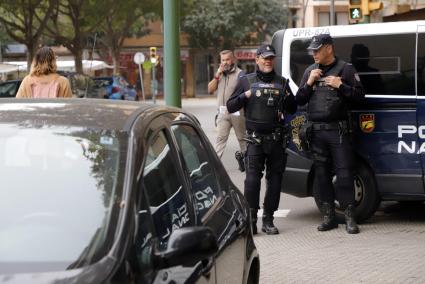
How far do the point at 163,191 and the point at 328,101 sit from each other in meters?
4.18

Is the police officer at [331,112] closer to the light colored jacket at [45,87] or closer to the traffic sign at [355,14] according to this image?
the light colored jacket at [45,87]

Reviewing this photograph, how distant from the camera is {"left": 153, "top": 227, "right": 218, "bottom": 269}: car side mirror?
2713 mm

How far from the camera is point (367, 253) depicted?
6.58 metres

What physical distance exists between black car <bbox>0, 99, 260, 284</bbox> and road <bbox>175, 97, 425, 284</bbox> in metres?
2.31

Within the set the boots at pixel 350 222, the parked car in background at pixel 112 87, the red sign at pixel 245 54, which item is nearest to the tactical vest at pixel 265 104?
the boots at pixel 350 222

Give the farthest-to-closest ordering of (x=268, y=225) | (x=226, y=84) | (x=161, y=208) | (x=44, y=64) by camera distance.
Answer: (x=226, y=84), (x=268, y=225), (x=44, y=64), (x=161, y=208)

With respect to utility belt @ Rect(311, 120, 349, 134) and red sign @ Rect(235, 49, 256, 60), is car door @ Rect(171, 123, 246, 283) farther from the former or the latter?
red sign @ Rect(235, 49, 256, 60)

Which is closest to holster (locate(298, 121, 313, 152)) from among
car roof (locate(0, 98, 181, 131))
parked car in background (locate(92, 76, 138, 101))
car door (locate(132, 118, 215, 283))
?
car roof (locate(0, 98, 181, 131))

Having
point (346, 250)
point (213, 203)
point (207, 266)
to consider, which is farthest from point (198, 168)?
point (346, 250)

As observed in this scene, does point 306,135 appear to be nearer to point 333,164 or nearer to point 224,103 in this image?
point 333,164

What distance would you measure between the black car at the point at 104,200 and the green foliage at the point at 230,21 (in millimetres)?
53079

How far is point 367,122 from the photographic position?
7.42 m

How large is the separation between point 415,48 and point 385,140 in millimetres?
946

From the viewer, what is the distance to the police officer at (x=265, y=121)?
7191 mm
